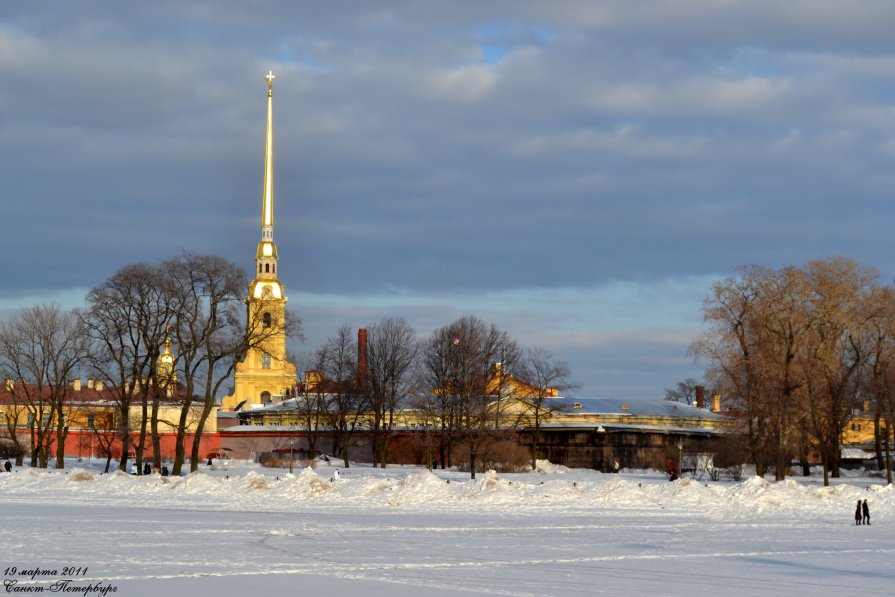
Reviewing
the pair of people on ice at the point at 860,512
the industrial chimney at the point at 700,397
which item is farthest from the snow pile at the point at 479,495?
the industrial chimney at the point at 700,397

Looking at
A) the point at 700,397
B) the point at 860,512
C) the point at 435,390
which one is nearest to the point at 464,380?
the point at 435,390

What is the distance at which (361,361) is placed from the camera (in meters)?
101

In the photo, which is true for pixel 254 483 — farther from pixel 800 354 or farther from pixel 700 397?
pixel 700 397

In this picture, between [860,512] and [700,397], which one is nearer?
[860,512]

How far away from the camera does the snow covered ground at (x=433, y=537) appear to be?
2275 centimetres

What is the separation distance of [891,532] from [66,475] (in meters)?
38.6

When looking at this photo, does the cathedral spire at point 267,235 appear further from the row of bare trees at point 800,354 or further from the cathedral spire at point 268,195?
the row of bare trees at point 800,354

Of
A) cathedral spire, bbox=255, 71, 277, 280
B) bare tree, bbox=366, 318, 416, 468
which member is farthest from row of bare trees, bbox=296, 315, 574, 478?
cathedral spire, bbox=255, 71, 277, 280

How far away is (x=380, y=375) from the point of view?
9094cm

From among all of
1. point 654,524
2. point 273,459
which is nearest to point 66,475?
point 273,459

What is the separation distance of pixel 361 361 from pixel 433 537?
68489 millimetres

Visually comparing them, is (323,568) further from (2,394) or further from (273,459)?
(2,394)

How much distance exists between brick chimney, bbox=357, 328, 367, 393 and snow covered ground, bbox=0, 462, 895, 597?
35211 mm

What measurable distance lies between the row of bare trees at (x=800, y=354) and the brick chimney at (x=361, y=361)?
3420cm
